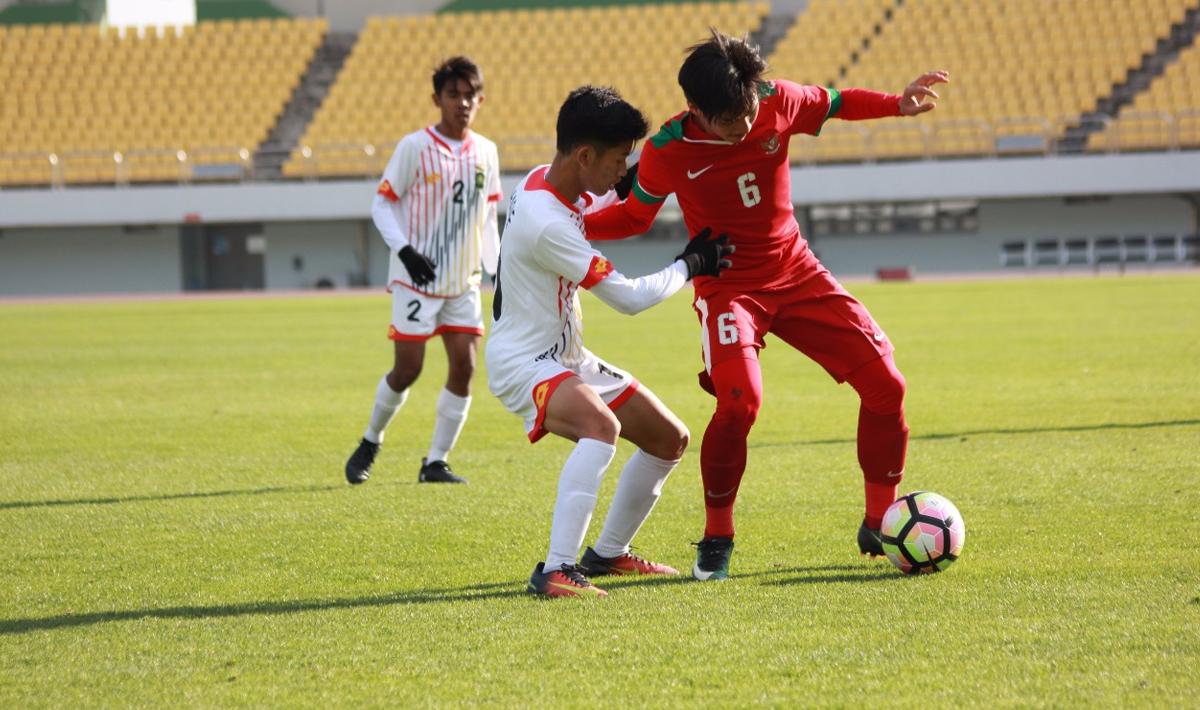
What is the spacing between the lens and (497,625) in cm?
441

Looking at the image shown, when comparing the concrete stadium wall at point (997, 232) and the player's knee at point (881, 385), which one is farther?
the concrete stadium wall at point (997, 232)

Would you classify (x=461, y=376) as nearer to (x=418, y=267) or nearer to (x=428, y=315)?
(x=428, y=315)

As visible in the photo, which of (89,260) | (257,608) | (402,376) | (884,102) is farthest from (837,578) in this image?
(89,260)

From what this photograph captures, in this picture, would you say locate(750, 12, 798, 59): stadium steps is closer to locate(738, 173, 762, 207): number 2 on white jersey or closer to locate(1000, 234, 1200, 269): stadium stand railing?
locate(1000, 234, 1200, 269): stadium stand railing

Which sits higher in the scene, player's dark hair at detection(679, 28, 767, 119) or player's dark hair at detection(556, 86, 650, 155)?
player's dark hair at detection(679, 28, 767, 119)

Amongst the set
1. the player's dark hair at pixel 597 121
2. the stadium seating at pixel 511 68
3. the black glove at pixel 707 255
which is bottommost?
the stadium seating at pixel 511 68

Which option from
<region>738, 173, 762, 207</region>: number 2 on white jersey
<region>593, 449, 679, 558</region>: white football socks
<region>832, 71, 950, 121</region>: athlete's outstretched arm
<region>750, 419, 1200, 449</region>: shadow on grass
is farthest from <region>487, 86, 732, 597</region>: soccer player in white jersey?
<region>750, 419, 1200, 449</region>: shadow on grass

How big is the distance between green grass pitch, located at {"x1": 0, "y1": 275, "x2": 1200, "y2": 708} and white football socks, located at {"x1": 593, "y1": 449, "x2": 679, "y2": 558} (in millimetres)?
295

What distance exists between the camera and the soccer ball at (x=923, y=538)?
4.94 meters

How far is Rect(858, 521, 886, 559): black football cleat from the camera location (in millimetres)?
5297

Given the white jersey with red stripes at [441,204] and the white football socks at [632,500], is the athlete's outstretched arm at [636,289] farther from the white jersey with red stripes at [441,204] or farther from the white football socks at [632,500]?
the white jersey with red stripes at [441,204]

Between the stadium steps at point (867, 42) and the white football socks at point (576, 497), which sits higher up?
the white football socks at point (576, 497)

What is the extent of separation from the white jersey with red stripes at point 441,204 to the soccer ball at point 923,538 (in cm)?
346

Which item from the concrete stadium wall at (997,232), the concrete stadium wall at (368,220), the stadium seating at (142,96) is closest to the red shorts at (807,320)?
the concrete stadium wall at (368,220)
